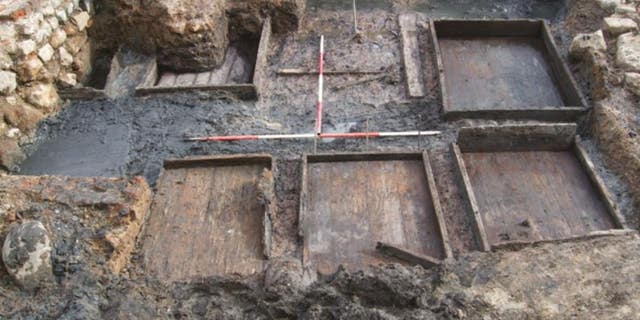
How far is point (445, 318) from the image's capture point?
3168mm

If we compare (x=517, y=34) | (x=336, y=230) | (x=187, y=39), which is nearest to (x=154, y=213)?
(x=336, y=230)

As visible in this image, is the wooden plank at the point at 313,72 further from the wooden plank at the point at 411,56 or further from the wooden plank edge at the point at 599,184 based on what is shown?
the wooden plank edge at the point at 599,184

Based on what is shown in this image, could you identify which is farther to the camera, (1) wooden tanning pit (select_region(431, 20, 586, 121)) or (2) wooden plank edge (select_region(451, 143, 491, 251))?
(1) wooden tanning pit (select_region(431, 20, 586, 121))

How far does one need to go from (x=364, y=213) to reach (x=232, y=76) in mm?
2759

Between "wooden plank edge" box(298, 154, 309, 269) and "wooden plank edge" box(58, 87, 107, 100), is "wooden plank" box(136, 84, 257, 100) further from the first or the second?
"wooden plank edge" box(298, 154, 309, 269)

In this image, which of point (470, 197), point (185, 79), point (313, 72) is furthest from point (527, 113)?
point (185, 79)

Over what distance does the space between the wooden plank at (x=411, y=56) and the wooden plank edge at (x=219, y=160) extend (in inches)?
74.0

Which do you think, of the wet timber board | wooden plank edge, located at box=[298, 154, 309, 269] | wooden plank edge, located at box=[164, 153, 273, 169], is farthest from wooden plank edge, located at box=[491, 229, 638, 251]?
wooden plank edge, located at box=[164, 153, 273, 169]

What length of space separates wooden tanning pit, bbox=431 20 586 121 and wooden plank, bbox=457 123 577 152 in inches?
14.8

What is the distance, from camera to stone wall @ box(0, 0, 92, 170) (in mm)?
5238

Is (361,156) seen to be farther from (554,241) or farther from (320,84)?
(554,241)

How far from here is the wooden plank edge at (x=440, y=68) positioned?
559cm

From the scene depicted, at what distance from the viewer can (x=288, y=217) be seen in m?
4.73

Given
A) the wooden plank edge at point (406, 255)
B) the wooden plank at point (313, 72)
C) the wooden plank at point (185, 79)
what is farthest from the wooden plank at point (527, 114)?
the wooden plank at point (185, 79)
